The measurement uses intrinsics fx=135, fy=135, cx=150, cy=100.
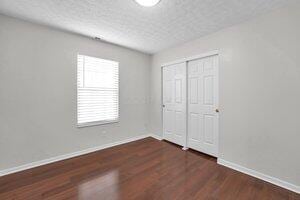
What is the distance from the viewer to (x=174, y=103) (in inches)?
140

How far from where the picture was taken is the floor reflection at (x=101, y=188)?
5.59 ft

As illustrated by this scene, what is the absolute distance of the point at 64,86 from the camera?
2.67 m

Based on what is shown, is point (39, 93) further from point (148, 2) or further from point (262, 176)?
point (262, 176)

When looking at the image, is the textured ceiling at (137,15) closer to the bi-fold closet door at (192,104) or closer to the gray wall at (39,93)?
the gray wall at (39,93)

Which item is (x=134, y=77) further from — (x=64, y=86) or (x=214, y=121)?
(x=214, y=121)

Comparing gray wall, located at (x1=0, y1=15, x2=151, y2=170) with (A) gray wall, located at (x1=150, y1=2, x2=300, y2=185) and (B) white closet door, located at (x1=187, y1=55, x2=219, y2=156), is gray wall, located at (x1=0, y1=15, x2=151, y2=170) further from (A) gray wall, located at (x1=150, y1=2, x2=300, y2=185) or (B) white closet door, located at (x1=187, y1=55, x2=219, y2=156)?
(A) gray wall, located at (x1=150, y1=2, x2=300, y2=185)

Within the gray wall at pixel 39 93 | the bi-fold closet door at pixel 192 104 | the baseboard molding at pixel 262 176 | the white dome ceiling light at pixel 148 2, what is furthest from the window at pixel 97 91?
the baseboard molding at pixel 262 176

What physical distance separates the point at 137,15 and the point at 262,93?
89.9 inches

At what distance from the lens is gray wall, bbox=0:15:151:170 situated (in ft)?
7.07

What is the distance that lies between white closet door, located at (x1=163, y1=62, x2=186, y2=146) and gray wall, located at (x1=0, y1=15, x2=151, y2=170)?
1.61m

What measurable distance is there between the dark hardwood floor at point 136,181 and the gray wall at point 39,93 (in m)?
0.38

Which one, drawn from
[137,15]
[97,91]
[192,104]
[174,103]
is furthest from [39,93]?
[192,104]

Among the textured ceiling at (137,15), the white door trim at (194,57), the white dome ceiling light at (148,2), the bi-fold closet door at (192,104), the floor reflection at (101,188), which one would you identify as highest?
the textured ceiling at (137,15)

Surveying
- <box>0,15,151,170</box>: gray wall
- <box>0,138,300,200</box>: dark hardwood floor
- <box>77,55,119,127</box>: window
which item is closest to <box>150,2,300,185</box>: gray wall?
<box>0,138,300,200</box>: dark hardwood floor
